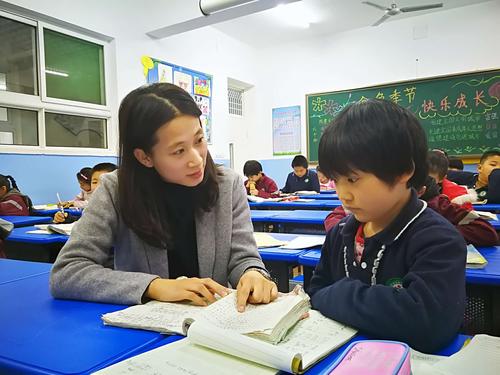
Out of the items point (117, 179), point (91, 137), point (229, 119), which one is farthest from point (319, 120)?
point (117, 179)

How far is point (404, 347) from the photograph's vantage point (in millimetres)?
567

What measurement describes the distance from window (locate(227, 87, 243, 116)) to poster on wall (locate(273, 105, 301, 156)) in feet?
2.35

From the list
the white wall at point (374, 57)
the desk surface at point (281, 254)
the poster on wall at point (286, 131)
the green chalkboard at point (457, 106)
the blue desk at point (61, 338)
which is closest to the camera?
the blue desk at point (61, 338)

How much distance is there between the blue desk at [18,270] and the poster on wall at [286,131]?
20.1 feet

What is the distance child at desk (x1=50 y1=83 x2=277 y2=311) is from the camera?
36.4 inches

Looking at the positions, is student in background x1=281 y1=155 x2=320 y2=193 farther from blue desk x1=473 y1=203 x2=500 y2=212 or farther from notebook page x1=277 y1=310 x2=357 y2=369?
notebook page x1=277 y1=310 x2=357 y2=369

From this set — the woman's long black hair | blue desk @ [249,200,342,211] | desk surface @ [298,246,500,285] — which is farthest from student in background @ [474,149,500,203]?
the woman's long black hair

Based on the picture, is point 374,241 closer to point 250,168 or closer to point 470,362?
point 470,362

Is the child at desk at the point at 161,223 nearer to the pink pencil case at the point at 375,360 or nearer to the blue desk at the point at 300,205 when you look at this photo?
the pink pencil case at the point at 375,360

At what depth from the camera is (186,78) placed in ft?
19.6

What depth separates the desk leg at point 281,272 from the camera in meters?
1.68

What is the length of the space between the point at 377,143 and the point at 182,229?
24.1 inches

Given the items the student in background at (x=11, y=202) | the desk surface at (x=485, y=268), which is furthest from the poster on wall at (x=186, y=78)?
the desk surface at (x=485, y=268)

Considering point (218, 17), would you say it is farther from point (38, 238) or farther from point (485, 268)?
point (485, 268)
